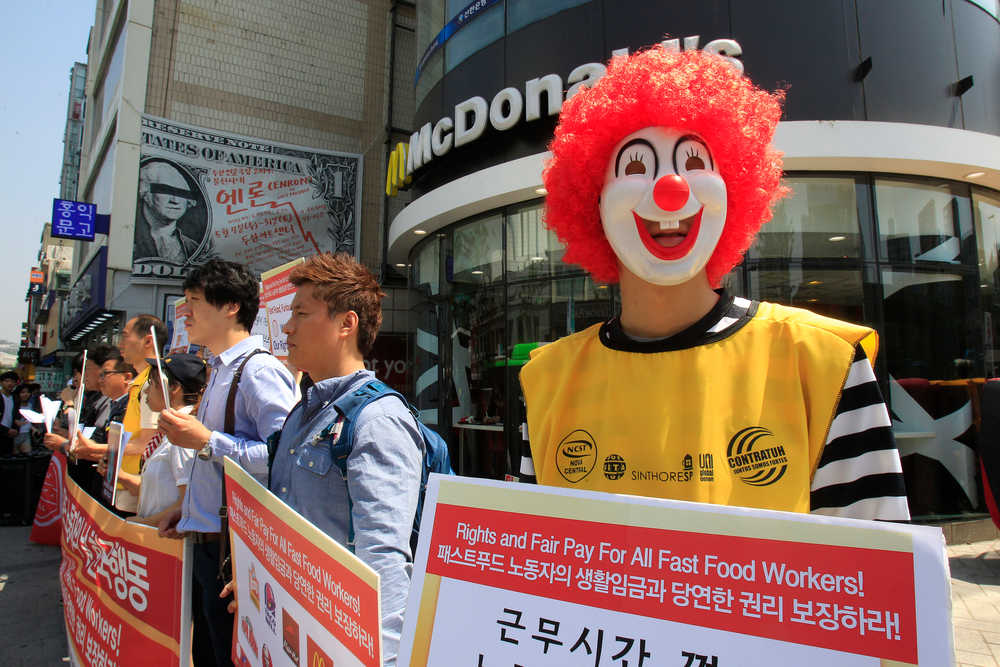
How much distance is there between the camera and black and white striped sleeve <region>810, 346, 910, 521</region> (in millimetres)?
1100

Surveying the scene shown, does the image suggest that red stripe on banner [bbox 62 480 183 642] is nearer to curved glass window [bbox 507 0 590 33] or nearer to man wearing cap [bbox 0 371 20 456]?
curved glass window [bbox 507 0 590 33]

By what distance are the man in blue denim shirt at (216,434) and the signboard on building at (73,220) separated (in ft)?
34.2

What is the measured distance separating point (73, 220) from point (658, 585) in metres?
13.2

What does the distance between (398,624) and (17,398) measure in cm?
1047

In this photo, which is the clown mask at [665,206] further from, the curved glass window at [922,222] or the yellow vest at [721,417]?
the curved glass window at [922,222]

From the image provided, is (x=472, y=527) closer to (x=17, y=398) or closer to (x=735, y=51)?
(x=735, y=51)

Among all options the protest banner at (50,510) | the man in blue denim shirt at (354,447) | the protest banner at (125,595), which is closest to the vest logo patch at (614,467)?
the man in blue denim shirt at (354,447)

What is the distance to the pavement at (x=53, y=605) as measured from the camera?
3373mm

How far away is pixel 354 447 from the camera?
4.82 feet

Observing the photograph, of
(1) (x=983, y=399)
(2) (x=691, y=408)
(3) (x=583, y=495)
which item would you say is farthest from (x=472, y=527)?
(1) (x=983, y=399)

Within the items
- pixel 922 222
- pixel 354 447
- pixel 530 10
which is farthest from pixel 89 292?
pixel 922 222

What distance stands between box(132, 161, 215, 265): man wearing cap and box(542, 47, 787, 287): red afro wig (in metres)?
10.7

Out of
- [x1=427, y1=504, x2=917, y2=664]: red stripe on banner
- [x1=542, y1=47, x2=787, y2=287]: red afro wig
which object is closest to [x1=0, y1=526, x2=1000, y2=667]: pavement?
[x1=542, y1=47, x2=787, y2=287]: red afro wig

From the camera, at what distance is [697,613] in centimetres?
76
